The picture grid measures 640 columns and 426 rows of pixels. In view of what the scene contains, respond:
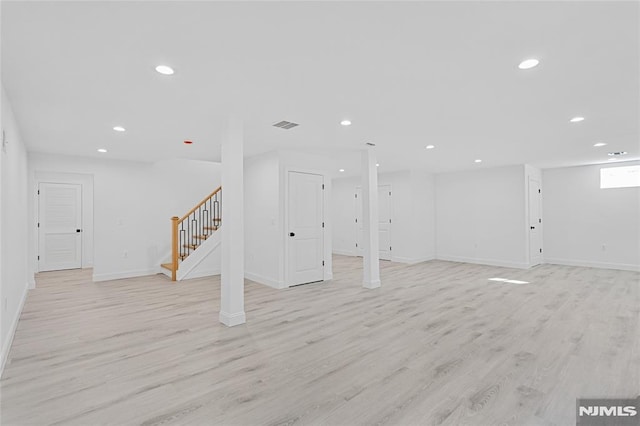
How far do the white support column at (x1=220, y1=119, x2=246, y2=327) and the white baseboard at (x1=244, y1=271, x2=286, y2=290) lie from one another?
69.6 inches

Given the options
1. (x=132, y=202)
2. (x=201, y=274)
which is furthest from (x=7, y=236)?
(x=132, y=202)

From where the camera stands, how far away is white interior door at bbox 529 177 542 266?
777 centimetres

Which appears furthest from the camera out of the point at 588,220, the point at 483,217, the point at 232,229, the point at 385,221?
the point at 385,221

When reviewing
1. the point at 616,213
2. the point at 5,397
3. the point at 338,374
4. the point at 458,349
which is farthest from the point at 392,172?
the point at 5,397

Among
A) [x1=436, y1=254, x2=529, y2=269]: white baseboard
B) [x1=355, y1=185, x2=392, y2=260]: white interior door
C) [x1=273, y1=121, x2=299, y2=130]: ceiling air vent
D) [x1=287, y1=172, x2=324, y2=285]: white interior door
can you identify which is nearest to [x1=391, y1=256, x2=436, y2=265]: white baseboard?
[x1=355, y1=185, x2=392, y2=260]: white interior door

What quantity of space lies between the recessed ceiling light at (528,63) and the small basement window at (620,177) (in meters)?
6.81

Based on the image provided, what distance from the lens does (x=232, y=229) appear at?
151 inches

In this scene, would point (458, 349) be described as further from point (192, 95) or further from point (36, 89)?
point (36, 89)

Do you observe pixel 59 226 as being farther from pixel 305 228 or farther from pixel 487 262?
pixel 487 262

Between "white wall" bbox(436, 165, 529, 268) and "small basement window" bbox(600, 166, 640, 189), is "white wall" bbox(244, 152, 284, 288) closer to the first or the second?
"white wall" bbox(436, 165, 529, 268)

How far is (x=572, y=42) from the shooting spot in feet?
7.34

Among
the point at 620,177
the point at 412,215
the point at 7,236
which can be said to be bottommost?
the point at 7,236

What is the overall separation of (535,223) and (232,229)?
25.1 feet

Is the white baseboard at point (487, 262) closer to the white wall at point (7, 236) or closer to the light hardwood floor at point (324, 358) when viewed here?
the light hardwood floor at point (324, 358)
